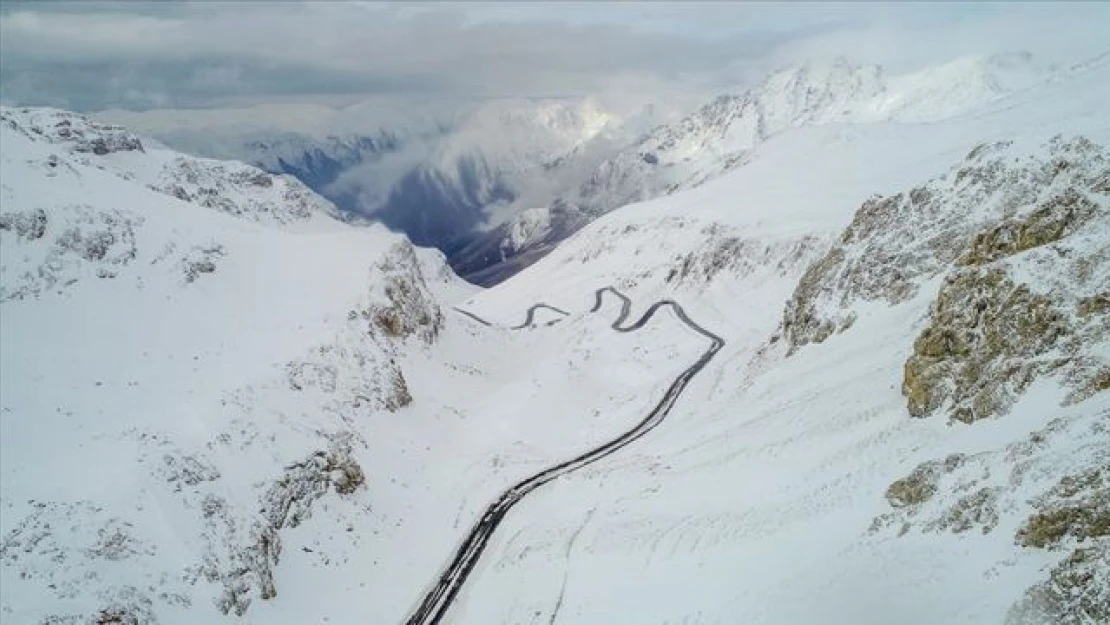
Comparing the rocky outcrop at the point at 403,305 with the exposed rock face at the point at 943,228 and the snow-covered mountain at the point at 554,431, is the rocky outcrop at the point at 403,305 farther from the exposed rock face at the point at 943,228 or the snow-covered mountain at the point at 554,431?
the exposed rock face at the point at 943,228

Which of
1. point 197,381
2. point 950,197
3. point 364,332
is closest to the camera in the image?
point 197,381

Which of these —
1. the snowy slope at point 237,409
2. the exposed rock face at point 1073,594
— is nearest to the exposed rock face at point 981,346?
the exposed rock face at point 1073,594

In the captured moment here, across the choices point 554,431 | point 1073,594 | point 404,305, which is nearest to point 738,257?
point 404,305

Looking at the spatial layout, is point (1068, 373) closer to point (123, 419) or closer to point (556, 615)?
point (556, 615)

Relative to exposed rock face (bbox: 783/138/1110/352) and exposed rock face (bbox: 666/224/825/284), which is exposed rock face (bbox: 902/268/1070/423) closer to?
exposed rock face (bbox: 783/138/1110/352)

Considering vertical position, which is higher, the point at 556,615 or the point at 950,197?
the point at 950,197

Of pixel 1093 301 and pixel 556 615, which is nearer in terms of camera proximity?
pixel 1093 301

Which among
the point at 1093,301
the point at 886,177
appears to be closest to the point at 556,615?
the point at 1093,301

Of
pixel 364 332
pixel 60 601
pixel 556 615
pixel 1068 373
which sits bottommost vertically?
pixel 556 615
